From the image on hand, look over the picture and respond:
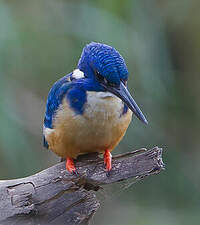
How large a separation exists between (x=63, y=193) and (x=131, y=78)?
8.74 feet

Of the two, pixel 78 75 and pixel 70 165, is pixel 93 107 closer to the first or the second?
pixel 78 75

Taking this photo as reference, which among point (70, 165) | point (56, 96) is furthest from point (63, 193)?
point (56, 96)

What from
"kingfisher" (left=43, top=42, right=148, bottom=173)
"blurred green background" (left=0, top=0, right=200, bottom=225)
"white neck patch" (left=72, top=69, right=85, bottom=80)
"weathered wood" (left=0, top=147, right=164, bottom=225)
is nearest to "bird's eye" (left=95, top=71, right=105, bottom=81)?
"kingfisher" (left=43, top=42, right=148, bottom=173)

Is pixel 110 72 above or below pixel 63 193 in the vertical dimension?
above

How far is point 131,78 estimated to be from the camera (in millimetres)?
5703

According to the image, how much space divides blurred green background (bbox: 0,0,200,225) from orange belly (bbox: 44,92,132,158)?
181 centimetres

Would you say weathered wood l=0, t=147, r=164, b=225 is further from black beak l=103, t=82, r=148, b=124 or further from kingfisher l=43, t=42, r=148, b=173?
black beak l=103, t=82, r=148, b=124

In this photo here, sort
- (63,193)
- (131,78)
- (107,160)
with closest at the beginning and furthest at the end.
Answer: (63,193) < (107,160) < (131,78)

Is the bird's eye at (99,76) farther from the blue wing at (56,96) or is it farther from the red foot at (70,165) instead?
the red foot at (70,165)

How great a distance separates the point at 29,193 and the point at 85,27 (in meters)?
2.41

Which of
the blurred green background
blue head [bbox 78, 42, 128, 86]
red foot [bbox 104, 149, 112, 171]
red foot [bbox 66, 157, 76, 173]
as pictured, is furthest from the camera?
the blurred green background

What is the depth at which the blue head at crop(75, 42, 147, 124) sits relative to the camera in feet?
10.2

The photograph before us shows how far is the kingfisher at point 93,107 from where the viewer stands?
3.15 m

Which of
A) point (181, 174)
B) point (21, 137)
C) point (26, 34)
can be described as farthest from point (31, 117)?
point (181, 174)
